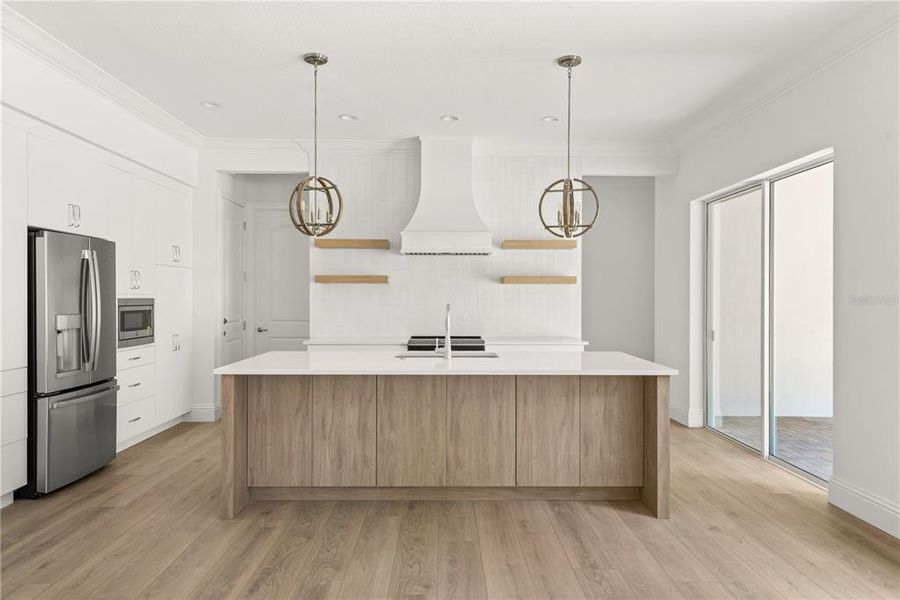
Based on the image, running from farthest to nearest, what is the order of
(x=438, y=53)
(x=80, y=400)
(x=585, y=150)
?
(x=585, y=150) < (x=80, y=400) < (x=438, y=53)

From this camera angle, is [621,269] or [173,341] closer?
[173,341]

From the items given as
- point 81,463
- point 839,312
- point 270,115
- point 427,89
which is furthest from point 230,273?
point 839,312

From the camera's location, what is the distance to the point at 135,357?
182 inches

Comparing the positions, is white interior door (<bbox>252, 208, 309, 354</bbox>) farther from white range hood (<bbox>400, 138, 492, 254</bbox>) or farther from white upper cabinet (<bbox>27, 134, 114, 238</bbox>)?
white upper cabinet (<bbox>27, 134, 114, 238</bbox>)

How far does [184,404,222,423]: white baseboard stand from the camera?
18.5 ft

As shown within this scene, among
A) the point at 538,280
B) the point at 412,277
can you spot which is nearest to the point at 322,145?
the point at 412,277

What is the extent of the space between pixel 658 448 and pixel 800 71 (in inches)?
99.8

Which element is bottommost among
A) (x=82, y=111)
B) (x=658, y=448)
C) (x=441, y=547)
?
(x=441, y=547)

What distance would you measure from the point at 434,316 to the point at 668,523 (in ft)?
10.3

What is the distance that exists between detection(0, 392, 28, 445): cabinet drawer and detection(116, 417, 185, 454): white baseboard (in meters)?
1.12

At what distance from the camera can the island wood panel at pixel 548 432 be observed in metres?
3.41

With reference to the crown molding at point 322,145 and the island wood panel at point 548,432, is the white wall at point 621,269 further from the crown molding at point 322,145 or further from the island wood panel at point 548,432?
the island wood panel at point 548,432

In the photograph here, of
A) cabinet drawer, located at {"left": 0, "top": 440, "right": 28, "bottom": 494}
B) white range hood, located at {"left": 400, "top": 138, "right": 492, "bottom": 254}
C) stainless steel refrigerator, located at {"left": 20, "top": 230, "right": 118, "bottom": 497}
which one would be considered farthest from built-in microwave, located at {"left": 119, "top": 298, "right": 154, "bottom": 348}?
white range hood, located at {"left": 400, "top": 138, "right": 492, "bottom": 254}

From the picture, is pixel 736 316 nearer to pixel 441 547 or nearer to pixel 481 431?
pixel 481 431
